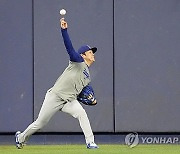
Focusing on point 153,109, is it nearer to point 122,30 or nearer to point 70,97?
point 122,30

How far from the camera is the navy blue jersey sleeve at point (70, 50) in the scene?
9258mm

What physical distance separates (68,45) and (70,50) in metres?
0.09

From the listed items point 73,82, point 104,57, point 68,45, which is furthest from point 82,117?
point 104,57

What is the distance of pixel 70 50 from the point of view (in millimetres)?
9375

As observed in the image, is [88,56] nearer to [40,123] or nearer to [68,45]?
[68,45]

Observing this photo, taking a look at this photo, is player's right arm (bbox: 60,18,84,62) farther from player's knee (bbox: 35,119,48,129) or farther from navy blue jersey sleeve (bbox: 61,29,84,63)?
player's knee (bbox: 35,119,48,129)

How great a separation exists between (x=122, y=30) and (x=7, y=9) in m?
2.06

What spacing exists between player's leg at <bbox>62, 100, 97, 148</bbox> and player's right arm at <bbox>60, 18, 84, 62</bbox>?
638 mm

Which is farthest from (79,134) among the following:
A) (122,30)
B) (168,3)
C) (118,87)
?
(168,3)

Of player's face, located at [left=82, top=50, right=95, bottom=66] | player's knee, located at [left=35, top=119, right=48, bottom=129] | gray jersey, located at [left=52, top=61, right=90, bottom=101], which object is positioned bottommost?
player's knee, located at [left=35, top=119, right=48, bottom=129]

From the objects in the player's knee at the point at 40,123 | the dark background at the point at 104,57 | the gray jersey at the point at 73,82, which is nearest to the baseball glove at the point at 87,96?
the gray jersey at the point at 73,82

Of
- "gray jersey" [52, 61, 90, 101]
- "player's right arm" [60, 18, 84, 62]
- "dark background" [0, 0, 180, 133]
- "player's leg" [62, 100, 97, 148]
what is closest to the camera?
"player's right arm" [60, 18, 84, 62]

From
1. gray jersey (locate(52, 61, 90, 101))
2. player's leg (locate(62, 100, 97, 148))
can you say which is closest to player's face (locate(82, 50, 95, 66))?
gray jersey (locate(52, 61, 90, 101))

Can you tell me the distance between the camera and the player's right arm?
363 inches
